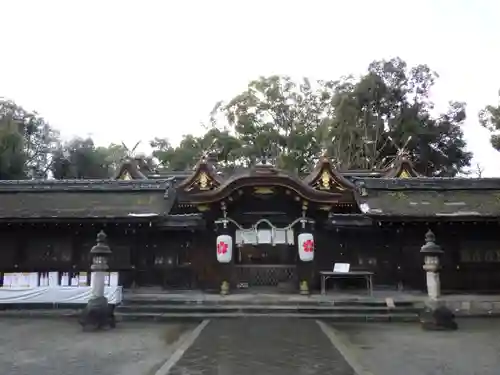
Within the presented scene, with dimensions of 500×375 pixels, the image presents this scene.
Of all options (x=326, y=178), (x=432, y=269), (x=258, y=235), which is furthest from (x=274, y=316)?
(x=326, y=178)

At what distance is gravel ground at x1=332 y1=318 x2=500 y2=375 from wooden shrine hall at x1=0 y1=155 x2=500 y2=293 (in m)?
4.96

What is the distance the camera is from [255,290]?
1995 cm

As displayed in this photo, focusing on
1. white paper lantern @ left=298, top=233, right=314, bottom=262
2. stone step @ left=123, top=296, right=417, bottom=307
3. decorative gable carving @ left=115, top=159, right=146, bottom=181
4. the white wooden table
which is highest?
decorative gable carving @ left=115, top=159, right=146, bottom=181

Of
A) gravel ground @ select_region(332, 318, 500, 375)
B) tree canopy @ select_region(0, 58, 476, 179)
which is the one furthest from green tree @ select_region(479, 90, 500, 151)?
gravel ground @ select_region(332, 318, 500, 375)

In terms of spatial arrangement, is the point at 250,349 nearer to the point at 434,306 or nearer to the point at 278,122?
the point at 434,306

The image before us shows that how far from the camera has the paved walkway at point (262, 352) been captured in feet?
28.7

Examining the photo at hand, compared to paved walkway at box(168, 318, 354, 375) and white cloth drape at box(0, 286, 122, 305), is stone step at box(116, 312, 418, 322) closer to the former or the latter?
paved walkway at box(168, 318, 354, 375)

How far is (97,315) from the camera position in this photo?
13656 millimetres

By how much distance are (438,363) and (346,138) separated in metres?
38.4

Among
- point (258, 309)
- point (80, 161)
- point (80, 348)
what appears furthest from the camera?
point (80, 161)

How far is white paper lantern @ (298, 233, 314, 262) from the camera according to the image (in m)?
19.0

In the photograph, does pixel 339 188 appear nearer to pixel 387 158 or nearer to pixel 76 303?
pixel 76 303

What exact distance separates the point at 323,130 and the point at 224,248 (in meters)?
31.0

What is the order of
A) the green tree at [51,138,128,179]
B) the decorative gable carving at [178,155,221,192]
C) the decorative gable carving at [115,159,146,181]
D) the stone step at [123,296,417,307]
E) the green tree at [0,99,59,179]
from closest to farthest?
the stone step at [123,296,417,307] < the decorative gable carving at [178,155,221,192] < the decorative gable carving at [115,159,146,181] < the green tree at [0,99,59,179] < the green tree at [51,138,128,179]
